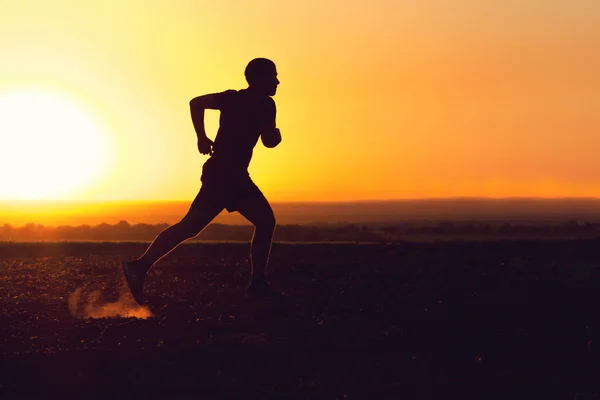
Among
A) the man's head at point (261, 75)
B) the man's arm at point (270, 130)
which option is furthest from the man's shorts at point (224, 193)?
the man's head at point (261, 75)

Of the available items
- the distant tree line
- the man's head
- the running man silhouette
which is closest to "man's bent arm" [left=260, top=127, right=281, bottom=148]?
the running man silhouette

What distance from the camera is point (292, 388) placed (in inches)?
A: 165

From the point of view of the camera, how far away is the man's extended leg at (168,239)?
24.7 ft

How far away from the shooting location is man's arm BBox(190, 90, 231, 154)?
7414 millimetres

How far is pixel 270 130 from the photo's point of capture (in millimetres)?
7707

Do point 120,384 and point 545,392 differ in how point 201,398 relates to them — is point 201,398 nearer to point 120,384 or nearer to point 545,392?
point 120,384

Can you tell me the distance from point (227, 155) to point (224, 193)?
329 millimetres

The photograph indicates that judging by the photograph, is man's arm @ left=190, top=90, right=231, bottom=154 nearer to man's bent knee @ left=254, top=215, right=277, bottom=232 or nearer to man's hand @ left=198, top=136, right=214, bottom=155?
man's hand @ left=198, top=136, right=214, bottom=155

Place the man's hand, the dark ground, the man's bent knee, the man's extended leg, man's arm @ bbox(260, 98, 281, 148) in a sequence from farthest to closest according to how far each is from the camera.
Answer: the man's bent knee < man's arm @ bbox(260, 98, 281, 148) < the man's extended leg < the man's hand < the dark ground

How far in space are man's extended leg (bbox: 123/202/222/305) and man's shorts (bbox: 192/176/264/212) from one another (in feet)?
0.13

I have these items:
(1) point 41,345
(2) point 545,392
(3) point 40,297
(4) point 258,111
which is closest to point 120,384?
(1) point 41,345

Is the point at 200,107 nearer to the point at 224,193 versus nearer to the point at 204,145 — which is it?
the point at 204,145

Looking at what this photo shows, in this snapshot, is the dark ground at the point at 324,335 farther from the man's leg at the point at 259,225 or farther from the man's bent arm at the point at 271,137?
the man's bent arm at the point at 271,137

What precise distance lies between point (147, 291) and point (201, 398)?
16.3ft
